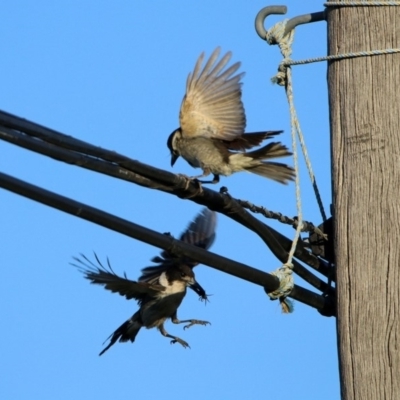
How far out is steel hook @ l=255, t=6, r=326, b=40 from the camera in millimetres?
4289

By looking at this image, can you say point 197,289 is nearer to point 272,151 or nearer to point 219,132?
point 219,132

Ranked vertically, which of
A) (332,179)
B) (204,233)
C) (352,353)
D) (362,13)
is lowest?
(352,353)

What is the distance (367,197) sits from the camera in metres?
3.82

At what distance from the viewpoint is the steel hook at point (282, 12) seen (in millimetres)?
4289

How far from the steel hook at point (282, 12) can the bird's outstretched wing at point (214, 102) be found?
156 cm

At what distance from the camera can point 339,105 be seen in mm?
3990

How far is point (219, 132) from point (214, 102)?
190 millimetres

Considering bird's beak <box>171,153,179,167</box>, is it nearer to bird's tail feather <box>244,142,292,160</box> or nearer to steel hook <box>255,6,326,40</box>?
bird's tail feather <box>244,142,292,160</box>

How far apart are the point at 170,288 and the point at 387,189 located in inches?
137

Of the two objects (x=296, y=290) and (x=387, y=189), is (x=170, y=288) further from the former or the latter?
(x=387, y=189)

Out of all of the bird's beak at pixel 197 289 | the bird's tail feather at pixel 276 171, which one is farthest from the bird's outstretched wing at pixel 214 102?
the bird's beak at pixel 197 289

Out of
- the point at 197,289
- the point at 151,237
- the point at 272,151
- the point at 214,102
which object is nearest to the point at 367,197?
the point at 151,237

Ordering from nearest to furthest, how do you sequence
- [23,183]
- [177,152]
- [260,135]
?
1. [23,183]
2. [260,135]
3. [177,152]

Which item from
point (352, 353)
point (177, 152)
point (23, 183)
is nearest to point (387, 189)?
point (352, 353)
